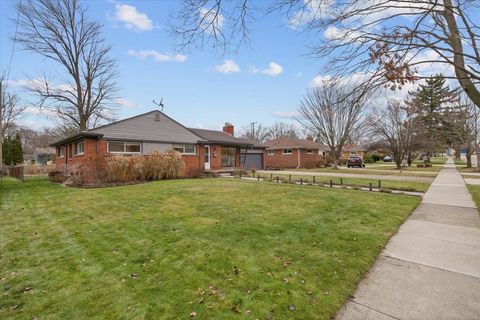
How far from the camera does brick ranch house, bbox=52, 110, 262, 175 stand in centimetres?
1666

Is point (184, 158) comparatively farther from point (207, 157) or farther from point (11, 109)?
A: point (11, 109)

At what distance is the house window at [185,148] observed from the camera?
2072cm

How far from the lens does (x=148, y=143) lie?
1898 centimetres

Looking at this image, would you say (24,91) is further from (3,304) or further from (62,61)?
(3,304)

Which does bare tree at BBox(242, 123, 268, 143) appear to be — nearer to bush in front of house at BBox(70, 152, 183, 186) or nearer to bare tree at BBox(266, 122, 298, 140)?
bare tree at BBox(266, 122, 298, 140)

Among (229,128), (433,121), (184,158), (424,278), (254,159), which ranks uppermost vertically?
(433,121)

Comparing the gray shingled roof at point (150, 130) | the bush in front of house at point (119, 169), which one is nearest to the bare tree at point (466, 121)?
the gray shingled roof at point (150, 130)

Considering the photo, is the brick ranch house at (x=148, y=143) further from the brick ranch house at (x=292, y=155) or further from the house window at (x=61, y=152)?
the brick ranch house at (x=292, y=155)

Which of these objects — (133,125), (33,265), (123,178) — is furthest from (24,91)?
(33,265)

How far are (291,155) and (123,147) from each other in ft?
74.3

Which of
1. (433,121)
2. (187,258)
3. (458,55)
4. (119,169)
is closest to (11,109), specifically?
(119,169)

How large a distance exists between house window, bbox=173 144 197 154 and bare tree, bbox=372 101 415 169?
67.1ft

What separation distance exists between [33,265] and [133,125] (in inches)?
615

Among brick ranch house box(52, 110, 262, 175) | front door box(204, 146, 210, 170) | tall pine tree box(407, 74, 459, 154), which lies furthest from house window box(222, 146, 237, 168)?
tall pine tree box(407, 74, 459, 154)
